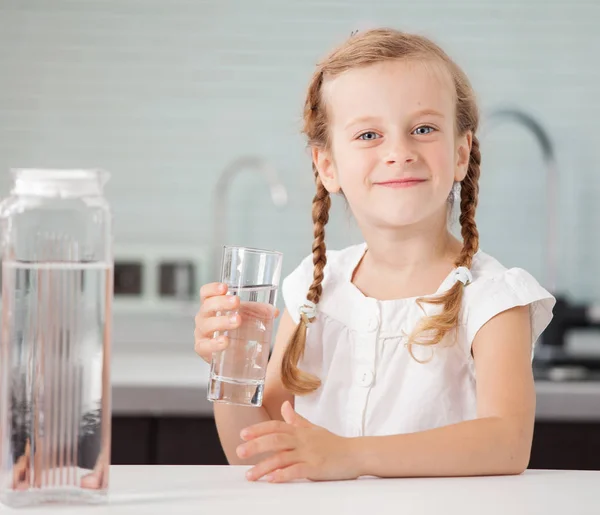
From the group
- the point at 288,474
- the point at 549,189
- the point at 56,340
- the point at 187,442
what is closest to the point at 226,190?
the point at 549,189

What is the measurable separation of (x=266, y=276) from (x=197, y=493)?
26 cm

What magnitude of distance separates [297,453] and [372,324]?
458mm

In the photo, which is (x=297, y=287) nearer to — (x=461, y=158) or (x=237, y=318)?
(x=461, y=158)

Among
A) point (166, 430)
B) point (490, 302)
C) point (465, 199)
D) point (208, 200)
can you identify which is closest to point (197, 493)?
point (490, 302)

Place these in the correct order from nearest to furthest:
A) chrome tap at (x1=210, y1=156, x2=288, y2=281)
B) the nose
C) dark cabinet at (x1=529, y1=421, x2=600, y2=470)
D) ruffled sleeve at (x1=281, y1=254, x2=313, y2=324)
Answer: the nose
ruffled sleeve at (x1=281, y1=254, x2=313, y2=324)
dark cabinet at (x1=529, y1=421, x2=600, y2=470)
chrome tap at (x1=210, y1=156, x2=288, y2=281)

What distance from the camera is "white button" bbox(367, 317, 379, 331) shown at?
4.28 feet

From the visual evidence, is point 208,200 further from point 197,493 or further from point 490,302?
point 197,493

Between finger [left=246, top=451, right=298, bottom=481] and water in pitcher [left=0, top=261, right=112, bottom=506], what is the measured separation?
0.18 m

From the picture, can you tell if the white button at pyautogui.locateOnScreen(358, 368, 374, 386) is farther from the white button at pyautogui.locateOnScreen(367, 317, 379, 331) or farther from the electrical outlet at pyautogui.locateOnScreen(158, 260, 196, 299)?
the electrical outlet at pyautogui.locateOnScreen(158, 260, 196, 299)

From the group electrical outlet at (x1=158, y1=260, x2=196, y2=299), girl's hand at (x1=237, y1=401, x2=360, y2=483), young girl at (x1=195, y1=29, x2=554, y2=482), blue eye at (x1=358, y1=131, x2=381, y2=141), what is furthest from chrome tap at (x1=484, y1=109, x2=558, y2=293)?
girl's hand at (x1=237, y1=401, x2=360, y2=483)

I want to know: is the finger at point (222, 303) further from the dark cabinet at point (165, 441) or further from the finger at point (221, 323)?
the dark cabinet at point (165, 441)

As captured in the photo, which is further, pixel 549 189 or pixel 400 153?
pixel 549 189

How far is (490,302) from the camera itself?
1.17 meters

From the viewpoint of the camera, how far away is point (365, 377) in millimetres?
1296
